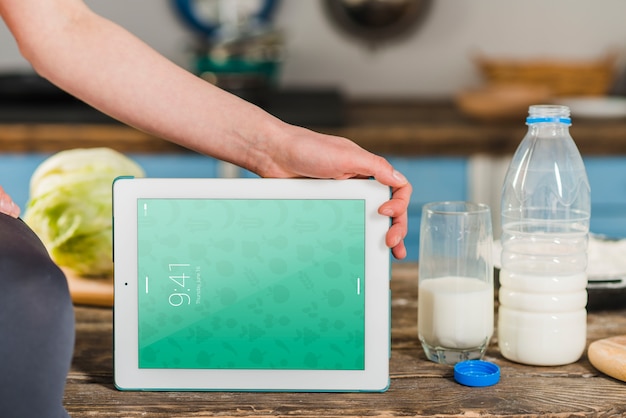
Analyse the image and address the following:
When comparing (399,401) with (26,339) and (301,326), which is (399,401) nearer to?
(301,326)

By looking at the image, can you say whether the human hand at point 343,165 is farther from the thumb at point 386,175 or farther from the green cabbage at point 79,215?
the green cabbage at point 79,215

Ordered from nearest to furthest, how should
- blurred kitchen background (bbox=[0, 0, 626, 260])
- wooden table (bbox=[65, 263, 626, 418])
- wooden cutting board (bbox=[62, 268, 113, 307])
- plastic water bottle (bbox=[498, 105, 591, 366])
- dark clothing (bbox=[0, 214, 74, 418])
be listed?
dark clothing (bbox=[0, 214, 74, 418])
wooden table (bbox=[65, 263, 626, 418])
plastic water bottle (bbox=[498, 105, 591, 366])
wooden cutting board (bbox=[62, 268, 113, 307])
blurred kitchen background (bbox=[0, 0, 626, 260])

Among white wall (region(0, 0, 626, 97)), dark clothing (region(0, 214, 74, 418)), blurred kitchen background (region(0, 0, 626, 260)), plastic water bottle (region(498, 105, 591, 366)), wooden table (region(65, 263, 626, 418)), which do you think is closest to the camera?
dark clothing (region(0, 214, 74, 418))

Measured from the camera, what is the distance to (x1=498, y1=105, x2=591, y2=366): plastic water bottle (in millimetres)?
1046

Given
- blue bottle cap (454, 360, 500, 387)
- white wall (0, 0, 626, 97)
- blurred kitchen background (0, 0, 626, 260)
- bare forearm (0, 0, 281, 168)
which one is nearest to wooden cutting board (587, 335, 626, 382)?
blue bottle cap (454, 360, 500, 387)

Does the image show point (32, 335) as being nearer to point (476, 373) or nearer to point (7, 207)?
point (7, 207)

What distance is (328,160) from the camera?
3.26ft

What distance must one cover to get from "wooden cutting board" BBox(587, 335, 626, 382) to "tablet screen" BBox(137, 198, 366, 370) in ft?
0.91

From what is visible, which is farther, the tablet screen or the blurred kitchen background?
the blurred kitchen background

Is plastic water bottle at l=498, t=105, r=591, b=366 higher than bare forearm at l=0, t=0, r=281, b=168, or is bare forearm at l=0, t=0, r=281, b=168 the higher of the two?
bare forearm at l=0, t=0, r=281, b=168

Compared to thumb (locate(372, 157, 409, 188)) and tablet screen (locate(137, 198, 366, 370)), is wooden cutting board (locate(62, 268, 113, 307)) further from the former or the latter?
thumb (locate(372, 157, 409, 188))

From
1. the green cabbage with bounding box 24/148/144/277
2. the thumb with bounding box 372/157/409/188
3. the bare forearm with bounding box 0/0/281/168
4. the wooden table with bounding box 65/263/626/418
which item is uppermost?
the bare forearm with bounding box 0/0/281/168

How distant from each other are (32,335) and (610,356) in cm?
62

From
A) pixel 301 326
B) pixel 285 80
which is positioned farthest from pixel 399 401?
pixel 285 80
